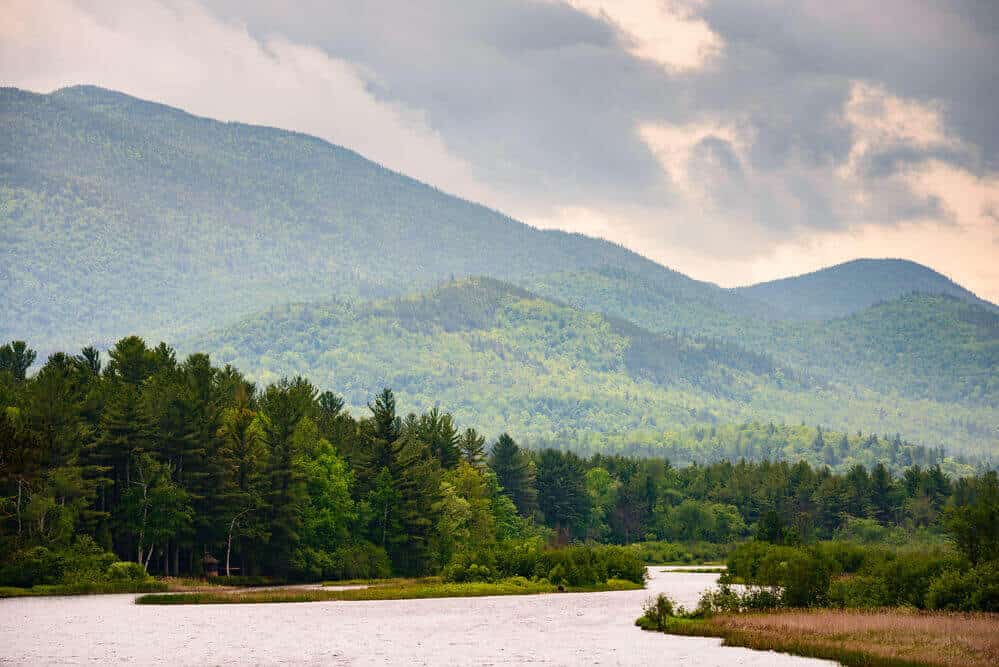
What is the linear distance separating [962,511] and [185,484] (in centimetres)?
6936

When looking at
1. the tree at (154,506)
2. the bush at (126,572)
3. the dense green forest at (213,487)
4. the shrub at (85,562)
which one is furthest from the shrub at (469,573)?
the shrub at (85,562)

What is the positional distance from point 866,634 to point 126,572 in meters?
65.6

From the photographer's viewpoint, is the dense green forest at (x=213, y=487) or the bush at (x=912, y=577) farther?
the dense green forest at (x=213, y=487)

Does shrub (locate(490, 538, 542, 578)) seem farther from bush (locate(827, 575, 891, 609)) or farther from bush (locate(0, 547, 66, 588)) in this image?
bush (locate(827, 575, 891, 609))

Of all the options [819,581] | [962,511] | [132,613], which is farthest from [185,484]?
[962,511]

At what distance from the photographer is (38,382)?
119 meters

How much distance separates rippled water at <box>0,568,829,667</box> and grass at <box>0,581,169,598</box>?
2647mm

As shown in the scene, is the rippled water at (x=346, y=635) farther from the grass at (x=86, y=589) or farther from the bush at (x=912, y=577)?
the bush at (x=912, y=577)

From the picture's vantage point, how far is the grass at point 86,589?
10219 cm

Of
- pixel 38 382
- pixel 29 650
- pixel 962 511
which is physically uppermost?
pixel 38 382

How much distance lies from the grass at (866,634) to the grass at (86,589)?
153ft

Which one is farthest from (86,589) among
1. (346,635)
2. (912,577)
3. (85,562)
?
(912,577)

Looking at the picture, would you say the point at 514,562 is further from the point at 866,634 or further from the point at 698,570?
the point at 866,634

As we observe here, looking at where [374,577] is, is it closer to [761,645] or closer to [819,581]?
[819,581]
